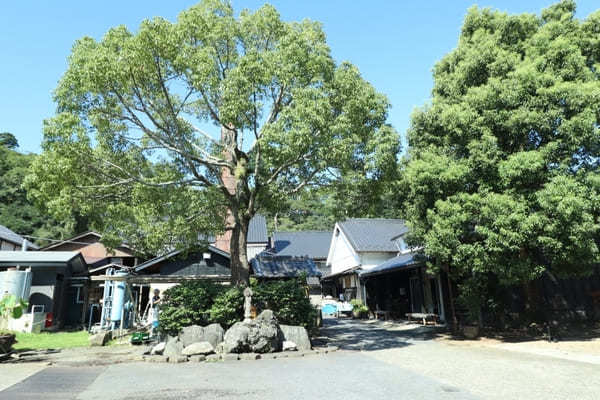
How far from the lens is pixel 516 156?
11227 mm

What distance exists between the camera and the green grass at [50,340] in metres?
13.2

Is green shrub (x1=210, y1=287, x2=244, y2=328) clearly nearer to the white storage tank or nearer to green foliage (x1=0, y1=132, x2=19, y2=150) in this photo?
the white storage tank

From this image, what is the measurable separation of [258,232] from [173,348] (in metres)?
25.2

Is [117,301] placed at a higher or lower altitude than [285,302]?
higher

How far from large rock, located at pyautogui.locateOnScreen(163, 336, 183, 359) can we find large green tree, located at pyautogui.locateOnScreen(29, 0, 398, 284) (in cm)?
299

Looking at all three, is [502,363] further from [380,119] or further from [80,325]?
[80,325]

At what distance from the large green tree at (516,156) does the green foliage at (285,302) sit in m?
4.92

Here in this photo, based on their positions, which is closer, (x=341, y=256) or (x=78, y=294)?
(x=78, y=294)

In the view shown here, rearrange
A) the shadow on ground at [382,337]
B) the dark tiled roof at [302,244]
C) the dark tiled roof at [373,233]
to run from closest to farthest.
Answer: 1. the shadow on ground at [382,337]
2. the dark tiled roof at [373,233]
3. the dark tiled roof at [302,244]

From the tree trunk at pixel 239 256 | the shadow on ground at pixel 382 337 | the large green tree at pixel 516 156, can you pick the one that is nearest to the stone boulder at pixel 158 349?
the tree trunk at pixel 239 256

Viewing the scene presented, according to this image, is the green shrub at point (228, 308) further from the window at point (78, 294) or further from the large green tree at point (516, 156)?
the window at point (78, 294)

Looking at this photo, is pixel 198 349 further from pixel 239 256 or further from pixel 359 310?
pixel 359 310

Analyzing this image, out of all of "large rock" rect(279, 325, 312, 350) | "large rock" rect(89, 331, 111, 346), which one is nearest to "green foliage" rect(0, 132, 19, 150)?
"large rock" rect(89, 331, 111, 346)

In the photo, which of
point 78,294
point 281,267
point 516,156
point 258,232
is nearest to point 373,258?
point 281,267
